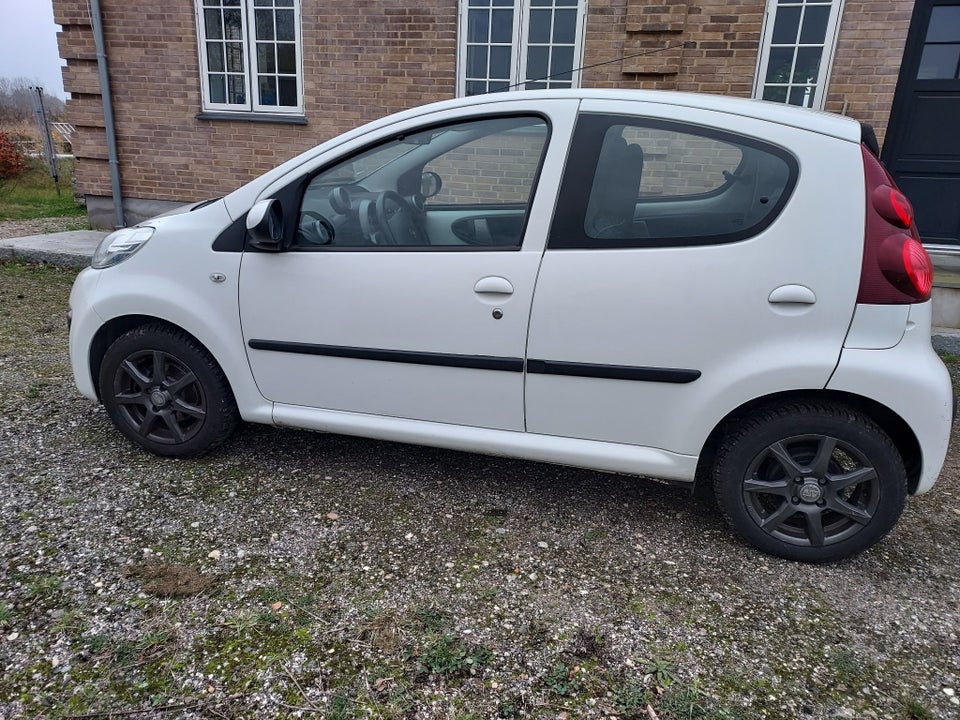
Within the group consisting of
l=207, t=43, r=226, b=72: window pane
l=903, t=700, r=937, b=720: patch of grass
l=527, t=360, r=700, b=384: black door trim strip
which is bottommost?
l=903, t=700, r=937, b=720: patch of grass

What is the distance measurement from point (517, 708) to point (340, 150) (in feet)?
7.20

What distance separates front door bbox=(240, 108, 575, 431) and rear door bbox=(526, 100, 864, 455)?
13 cm

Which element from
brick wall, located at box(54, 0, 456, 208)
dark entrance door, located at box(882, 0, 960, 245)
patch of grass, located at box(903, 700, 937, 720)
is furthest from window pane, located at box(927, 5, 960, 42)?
patch of grass, located at box(903, 700, 937, 720)

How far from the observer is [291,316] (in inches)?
114

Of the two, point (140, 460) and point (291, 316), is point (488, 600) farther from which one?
point (140, 460)

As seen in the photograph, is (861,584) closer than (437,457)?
Yes

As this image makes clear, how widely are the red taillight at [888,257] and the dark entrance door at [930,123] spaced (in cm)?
530

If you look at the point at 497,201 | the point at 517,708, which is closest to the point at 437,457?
the point at 497,201

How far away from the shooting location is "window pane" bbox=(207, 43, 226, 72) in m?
7.96

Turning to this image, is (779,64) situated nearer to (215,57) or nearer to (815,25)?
(815,25)

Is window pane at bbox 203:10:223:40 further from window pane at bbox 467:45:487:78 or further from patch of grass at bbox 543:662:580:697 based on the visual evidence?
patch of grass at bbox 543:662:580:697

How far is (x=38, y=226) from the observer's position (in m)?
9.58

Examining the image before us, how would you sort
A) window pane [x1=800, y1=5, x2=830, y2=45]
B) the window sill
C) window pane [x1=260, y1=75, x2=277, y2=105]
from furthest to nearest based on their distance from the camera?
window pane [x1=260, y1=75, x2=277, y2=105] → the window sill → window pane [x1=800, y1=5, x2=830, y2=45]

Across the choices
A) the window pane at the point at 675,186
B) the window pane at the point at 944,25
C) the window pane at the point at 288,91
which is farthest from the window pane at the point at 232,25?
the window pane at the point at 944,25
